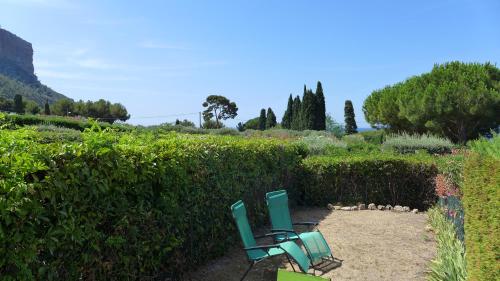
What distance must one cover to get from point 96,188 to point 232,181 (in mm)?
3029

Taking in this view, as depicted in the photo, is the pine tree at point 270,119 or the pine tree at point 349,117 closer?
the pine tree at point 349,117

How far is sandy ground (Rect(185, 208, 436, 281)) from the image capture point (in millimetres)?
4996

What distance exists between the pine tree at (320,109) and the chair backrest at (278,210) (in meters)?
33.8

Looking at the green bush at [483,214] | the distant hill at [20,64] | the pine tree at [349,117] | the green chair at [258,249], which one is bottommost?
the green chair at [258,249]

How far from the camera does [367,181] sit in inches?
376

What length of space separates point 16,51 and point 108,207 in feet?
543

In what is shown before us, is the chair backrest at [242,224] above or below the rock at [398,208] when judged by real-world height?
above

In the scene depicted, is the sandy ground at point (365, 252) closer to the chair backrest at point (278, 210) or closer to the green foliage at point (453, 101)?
the chair backrest at point (278, 210)

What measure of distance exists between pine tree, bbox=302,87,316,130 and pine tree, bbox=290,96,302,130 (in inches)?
36.2

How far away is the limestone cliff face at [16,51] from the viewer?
462 feet

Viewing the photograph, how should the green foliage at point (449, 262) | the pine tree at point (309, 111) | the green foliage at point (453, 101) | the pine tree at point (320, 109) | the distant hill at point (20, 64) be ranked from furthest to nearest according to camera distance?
the distant hill at point (20, 64) → the pine tree at point (320, 109) → the pine tree at point (309, 111) → the green foliage at point (453, 101) → the green foliage at point (449, 262)

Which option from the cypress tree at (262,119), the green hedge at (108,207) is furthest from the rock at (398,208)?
the cypress tree at (262,119)

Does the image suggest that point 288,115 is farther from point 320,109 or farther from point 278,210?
point 278,210

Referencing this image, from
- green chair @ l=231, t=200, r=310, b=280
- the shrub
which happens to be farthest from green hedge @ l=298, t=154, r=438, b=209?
the shrub
